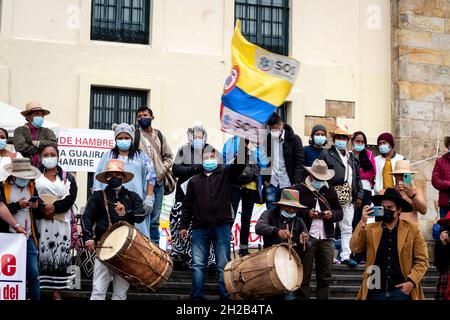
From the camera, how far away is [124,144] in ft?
48.5

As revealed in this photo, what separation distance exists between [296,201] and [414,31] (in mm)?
8731

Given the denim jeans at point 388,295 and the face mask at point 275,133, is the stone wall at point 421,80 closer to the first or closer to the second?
the face mask at point 275,133

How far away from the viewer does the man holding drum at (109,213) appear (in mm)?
13516

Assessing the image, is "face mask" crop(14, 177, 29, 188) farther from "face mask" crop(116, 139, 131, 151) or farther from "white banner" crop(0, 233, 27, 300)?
"face mask" crop(116, 139, 131, 151)

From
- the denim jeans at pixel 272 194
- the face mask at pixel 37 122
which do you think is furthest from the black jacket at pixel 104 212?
the denim jeans at pixel 272 194

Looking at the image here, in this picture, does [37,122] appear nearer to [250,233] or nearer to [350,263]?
[250,233]

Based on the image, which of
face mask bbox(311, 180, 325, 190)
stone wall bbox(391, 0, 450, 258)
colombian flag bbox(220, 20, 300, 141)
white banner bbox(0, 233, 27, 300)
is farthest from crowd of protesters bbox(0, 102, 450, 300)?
stone wall bbox(391, 0, 450, 258)

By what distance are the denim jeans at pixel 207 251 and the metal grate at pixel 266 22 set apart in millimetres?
7718

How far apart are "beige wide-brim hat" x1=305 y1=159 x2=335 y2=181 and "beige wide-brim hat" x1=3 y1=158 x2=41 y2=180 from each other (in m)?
3.90

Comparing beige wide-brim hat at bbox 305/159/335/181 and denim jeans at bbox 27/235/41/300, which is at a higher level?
beige wide-brim hat at bbox 305/159/335/181

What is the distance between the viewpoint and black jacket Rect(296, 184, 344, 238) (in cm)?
1476

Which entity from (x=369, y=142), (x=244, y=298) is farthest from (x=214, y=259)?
(x=369, y=142)
